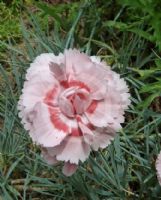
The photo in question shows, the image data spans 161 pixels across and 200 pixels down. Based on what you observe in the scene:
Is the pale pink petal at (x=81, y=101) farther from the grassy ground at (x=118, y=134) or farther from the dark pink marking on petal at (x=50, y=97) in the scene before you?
the grassy ground at (x=118, y=134)

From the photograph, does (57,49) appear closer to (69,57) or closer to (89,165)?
(89,165)

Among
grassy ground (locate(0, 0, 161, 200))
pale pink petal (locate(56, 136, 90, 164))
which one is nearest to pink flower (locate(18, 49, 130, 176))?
pale pink petal (locate(56, 136, 90, 164))

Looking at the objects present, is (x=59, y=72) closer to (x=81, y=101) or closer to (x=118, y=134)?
(x=81, y=101)

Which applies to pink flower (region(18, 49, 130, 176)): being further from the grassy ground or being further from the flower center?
the grassy ground

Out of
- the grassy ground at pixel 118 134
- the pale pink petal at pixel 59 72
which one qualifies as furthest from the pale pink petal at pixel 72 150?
the grassy ground at pixel 118 134

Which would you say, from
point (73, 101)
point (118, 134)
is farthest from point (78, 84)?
point (118, 134)

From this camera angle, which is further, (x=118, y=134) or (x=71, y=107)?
(x=118, y=134)

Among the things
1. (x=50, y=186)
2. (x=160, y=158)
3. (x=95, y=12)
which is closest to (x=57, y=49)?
(x=95, y=12)
